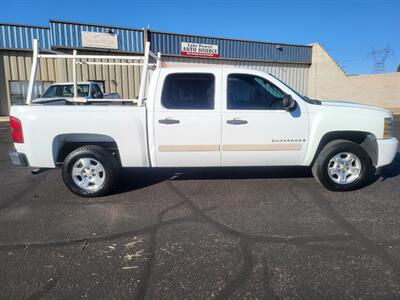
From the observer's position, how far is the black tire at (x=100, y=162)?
15.8ft

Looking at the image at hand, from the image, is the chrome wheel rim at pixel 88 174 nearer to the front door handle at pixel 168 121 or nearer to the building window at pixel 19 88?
the front door handle at pixel 168 121

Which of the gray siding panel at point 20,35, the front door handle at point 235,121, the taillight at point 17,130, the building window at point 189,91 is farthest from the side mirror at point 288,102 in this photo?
the gray siding panel at point 20,35

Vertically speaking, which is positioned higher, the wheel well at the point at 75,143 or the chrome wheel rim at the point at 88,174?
the wheel well at the point at 75,143

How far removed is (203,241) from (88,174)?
2.33 metres

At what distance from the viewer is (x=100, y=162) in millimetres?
4832

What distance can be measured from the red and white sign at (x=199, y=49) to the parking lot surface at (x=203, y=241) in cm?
1872

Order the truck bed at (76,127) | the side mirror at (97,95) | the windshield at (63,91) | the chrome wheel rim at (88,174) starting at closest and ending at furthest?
1. the truck bed at (76,127)
2. the chrome wheel rim at (88,174)
3. the side mirror at (97,95)
4. the windshield at (63,91)

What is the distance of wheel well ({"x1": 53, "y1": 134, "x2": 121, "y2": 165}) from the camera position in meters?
4.83

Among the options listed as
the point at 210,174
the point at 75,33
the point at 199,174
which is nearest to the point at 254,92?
the point at 210,174

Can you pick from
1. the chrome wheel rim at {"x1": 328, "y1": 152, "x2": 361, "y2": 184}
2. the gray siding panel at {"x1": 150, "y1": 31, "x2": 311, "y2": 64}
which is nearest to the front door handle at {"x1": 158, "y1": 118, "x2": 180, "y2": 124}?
the chrome wheel rim at {"x1": 328, "y1": 152, "x2": 361, "y2": 184}

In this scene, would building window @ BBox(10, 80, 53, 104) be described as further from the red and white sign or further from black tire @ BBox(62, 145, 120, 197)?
black tire @ BBox(62, 145, 120, 197)

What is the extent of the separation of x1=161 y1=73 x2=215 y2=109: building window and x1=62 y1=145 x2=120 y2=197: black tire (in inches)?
48.6

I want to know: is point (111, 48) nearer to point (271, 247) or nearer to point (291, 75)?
point (291, 75)

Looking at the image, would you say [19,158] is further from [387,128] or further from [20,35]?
[20,35]
